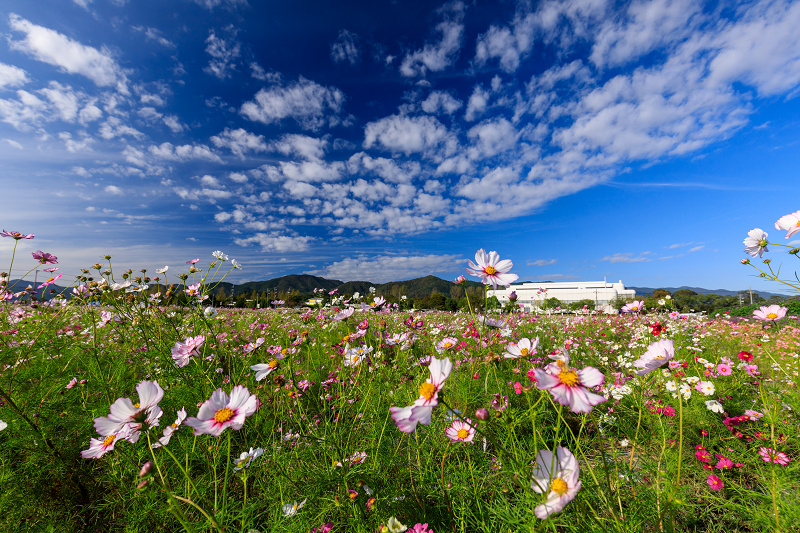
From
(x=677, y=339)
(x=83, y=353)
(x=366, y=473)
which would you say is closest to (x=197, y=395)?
(x=366, y=473)

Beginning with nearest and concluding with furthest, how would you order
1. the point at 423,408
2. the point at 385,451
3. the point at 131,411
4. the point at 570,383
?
the point at 423,408
the point at 570,383
the point at 131,411
the point at 385,451

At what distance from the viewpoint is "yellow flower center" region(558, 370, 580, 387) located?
83 cm

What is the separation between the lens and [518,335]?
3988mm

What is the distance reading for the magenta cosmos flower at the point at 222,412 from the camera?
3.08 ft

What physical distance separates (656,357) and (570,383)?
1.02ft

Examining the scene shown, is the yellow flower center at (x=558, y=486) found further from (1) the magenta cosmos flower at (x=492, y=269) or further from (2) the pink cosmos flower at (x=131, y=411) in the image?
(2) the pink cosmos flower at (x=131, y=411)

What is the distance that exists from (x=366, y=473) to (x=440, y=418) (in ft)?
1.87

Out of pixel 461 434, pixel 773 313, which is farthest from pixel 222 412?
pixel 773 313

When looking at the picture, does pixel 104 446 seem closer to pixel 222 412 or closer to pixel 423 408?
pixel 222 412

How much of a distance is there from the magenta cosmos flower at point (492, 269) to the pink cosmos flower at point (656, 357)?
536 mm

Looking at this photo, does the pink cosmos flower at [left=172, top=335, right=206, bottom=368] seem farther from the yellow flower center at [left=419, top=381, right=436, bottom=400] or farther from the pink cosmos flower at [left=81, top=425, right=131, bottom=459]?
the yellow flower center at [left=419, top=381, right=436, bottom=400]

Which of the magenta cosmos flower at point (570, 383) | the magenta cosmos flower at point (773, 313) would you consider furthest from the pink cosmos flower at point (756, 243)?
the magenta cosmos flower at point (570, 383)

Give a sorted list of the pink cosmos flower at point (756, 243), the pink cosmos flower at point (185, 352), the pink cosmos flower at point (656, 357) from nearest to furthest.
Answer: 1. the pink cosmos flower at point (656, 357)
2. the pink cosmos flower at point (185, 352)
3. the pink cosmos flower at point (756, 243)

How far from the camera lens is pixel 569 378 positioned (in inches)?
32.8
